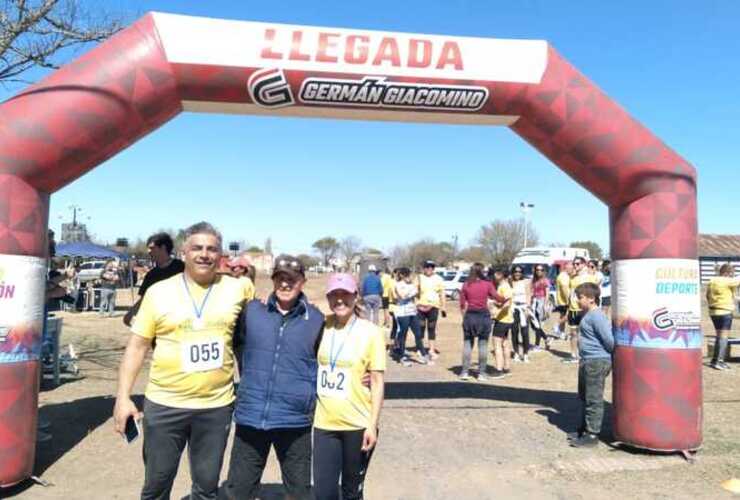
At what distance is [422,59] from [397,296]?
249 inches

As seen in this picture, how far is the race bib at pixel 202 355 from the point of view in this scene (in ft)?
11.1

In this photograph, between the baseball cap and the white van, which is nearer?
the baseball cap

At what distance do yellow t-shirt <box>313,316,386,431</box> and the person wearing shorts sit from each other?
19.3 ft

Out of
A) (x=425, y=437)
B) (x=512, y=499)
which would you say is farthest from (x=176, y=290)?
(x=425, y=437)

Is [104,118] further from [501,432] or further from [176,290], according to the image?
[501,432]

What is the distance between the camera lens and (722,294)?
10344 millimetres

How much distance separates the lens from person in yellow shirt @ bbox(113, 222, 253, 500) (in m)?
3.39

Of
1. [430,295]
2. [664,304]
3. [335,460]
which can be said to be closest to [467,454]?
[664,304]

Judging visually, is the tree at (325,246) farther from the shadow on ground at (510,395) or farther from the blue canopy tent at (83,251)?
the shadow on ground at (510,395)

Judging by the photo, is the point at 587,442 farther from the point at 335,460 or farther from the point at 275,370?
the point at 275,370

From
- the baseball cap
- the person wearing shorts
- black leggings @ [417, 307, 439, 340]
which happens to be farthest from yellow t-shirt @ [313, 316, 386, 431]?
black leggings @ [417, 307, 439, 340]

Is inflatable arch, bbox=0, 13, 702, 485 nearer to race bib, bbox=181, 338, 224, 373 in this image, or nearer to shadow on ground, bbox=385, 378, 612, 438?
shadow on ground, bbox=385, 378, 612, 438

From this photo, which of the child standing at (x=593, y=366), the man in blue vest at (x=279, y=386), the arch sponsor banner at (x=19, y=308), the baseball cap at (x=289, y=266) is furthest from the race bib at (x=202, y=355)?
the child standing at (x=593, y=366)

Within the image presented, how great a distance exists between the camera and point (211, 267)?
11.4 feet
